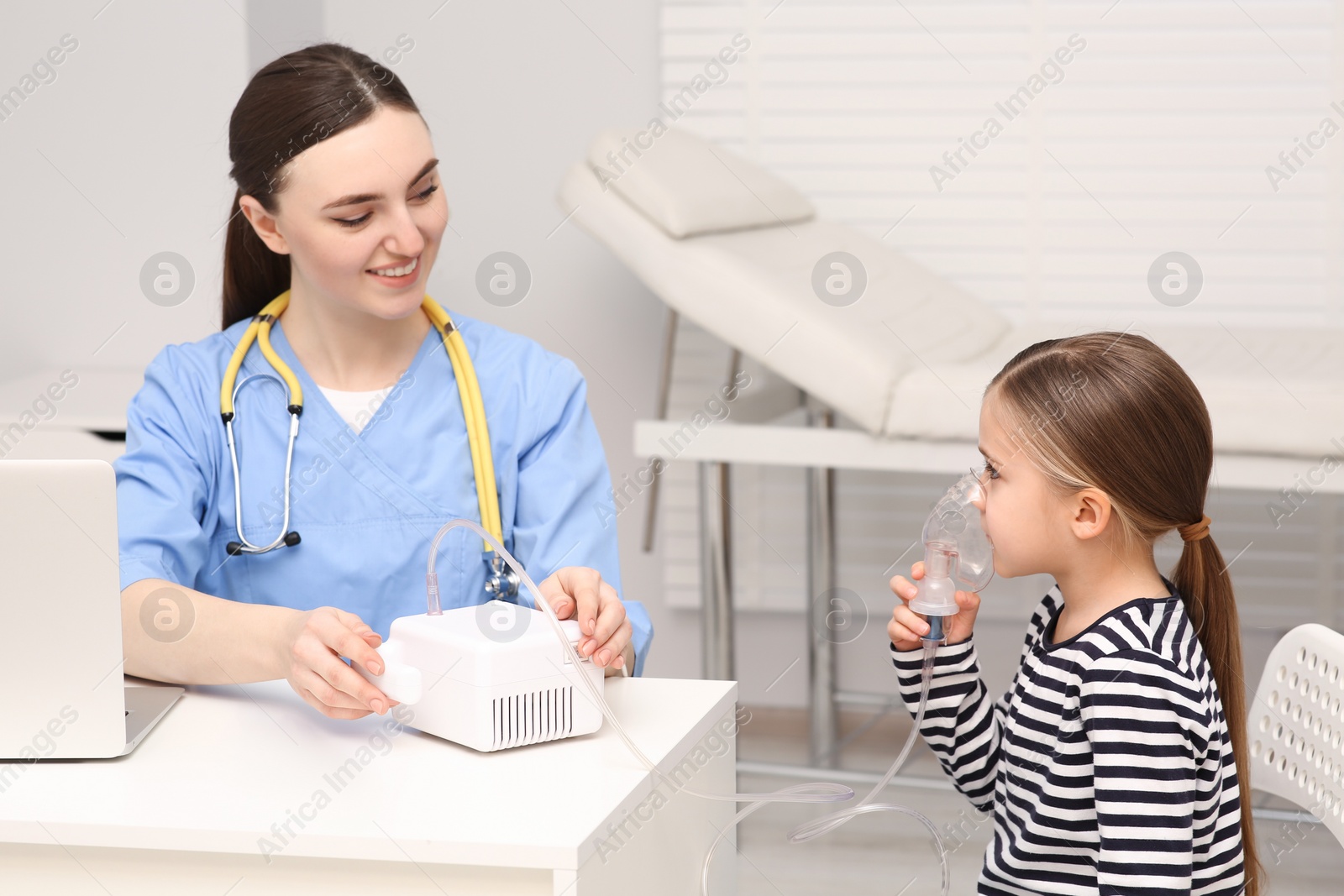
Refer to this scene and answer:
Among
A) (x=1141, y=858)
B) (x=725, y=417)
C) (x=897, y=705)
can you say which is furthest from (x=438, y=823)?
(x=897, y=705)

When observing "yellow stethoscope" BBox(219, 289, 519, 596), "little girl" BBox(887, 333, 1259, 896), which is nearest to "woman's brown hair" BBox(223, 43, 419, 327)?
"yellow stethoscope" BBox(219, 289, 519, 596)

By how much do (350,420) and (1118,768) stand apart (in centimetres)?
91

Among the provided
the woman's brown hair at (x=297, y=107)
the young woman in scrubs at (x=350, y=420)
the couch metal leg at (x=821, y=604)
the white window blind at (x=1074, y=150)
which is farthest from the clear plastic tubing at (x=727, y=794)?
the white window blind at (x=1074, y=150)

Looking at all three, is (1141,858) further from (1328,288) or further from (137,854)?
(1328,288)

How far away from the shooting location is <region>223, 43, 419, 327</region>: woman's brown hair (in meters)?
1.47

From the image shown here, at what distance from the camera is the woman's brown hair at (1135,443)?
1100 mm

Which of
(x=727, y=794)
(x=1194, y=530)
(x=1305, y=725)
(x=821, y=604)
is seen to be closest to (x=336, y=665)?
(x=727, y=794)

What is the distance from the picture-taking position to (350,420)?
1512 millimetres

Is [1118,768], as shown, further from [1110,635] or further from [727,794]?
[727,794]

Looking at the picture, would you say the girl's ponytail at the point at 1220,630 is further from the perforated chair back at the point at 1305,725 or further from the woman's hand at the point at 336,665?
the woman's hand at the point at 336,665

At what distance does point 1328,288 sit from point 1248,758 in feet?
6.28

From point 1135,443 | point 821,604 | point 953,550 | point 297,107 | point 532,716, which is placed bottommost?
point 821,604

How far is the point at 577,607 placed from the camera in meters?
1.14

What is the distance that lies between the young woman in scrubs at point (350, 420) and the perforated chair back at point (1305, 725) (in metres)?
0.61
